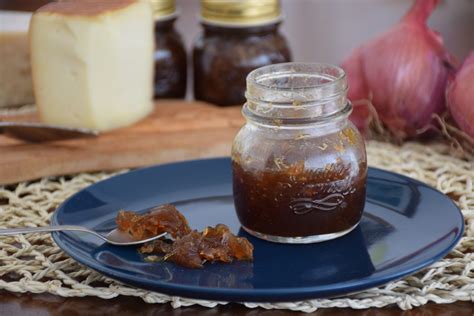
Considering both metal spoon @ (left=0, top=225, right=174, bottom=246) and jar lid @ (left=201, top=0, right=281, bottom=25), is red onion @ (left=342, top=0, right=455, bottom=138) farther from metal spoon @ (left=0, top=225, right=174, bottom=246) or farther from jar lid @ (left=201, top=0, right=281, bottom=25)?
metal spoon @ (left=0, top=225, right=174, bottom=246)

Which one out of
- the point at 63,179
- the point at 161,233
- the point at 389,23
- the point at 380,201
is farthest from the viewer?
the point at 389,23

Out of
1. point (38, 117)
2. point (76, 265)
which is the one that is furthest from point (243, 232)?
point (38, 117)

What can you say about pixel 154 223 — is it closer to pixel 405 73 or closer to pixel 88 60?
pixel 88 60

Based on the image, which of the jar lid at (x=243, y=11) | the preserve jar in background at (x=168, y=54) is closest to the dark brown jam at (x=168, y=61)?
the preserve jar in background at (x=168, y=54)

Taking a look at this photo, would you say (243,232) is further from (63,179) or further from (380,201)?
(63,179)

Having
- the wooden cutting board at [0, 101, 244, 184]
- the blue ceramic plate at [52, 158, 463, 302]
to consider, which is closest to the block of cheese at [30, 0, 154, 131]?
the wooden cutting board at [0, 101, 244, 184]

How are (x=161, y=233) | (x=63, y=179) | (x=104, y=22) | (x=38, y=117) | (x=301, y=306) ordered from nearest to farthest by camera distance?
(x=301, y=306), (x=161, y=233), (x=63, y=179), (x=104, y=22), (x=38, y=117)

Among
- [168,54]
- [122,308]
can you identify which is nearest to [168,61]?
[168,54]
